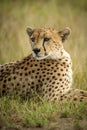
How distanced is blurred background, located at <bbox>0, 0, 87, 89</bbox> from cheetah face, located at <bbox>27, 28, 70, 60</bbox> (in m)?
0.89

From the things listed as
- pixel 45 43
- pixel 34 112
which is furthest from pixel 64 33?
pixel 34 112

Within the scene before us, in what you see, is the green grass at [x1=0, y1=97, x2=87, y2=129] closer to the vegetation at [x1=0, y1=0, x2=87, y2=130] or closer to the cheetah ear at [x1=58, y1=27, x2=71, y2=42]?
the vegetation at [x1=0, y1=0, x2=87, y2=130]

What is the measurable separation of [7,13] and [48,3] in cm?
116

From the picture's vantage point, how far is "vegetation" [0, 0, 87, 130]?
7.35m

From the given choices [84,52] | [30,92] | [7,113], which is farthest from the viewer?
[84,52]

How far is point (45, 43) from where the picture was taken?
844 cm

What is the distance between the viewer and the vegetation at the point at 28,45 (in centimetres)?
735

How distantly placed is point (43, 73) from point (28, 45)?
2572 millimetres

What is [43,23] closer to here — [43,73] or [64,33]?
[64,33]

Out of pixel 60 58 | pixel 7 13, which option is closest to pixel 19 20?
pixel 7 13

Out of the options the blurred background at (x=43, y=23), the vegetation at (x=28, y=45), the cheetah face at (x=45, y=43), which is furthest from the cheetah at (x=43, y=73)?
the blurred background at (x=43, y=23)

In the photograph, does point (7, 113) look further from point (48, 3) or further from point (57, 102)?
point (48, 3)

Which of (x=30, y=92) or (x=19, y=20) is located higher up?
(x=19, y=20)

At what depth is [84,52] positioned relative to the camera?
1244 centimetres
